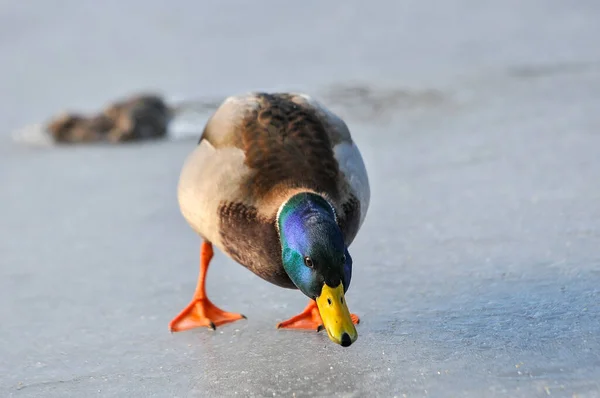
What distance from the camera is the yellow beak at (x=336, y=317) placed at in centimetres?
246

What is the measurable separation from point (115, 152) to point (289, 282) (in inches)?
151

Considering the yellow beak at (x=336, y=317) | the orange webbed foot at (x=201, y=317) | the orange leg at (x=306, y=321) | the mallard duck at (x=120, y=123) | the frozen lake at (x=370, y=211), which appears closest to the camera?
the yellow beak at (x=336, y=317)

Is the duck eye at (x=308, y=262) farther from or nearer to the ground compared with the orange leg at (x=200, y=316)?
farther from the ground

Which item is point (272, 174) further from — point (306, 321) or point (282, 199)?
point (306, 321)

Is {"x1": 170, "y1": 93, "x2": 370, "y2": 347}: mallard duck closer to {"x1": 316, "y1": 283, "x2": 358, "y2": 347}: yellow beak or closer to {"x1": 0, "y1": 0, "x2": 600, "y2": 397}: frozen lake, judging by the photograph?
{"x1": 316, "y1": 283, "x2": 358, "y2": 347}: yellow beak

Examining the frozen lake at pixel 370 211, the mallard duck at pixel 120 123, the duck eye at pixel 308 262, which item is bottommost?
the mallard duck at pixel 120 123

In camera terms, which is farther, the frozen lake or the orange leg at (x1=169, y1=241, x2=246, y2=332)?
the orange leg at (x1=169, y1=241, x2=246, y2=332)

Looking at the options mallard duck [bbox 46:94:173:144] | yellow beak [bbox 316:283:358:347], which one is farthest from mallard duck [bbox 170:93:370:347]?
mallard duck [bbox 46:94:173:144]

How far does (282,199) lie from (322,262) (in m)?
0.36

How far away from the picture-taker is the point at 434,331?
3.01 meters

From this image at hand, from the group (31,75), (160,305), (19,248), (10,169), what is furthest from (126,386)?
(31,75)

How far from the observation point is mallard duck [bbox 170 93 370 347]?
2.55 meters

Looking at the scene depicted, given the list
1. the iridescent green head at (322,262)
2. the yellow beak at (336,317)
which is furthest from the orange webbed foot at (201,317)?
the yellow beak at (336,317)

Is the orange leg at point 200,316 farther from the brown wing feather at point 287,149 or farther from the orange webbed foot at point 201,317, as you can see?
the brown wing feather at point 287,149
